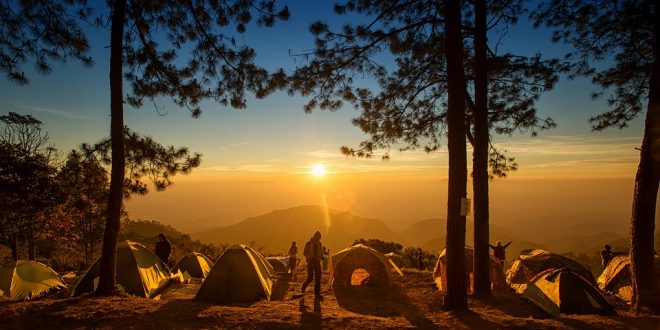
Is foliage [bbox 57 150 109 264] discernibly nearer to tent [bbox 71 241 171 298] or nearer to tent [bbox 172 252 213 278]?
tent [bbox 71 241 171 298]

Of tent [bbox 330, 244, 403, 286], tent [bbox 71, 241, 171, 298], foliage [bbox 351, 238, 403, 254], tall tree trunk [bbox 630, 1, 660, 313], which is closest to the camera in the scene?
tall tree trunk [bbox 630, 1, 660, 313]

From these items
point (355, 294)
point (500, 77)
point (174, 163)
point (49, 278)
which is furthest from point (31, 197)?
point (500, 77)

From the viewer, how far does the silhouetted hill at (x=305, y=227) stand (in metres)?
124

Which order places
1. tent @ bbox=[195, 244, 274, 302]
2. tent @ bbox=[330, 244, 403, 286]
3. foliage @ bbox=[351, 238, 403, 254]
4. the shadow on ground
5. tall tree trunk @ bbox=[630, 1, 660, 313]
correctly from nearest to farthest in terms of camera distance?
tall tree trunk @ bbox=[630, 1, 660, 313] < the shadow on ground < tent @ bbox=[195, 244, 274, 302] < tent @ bbox=[330, 244, 403, 286] < foliage @ bbox=[351, 238, 403, 254]

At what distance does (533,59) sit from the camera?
10234 millimetres

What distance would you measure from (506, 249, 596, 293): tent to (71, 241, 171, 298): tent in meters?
12.3

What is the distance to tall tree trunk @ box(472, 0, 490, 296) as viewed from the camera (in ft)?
32.3

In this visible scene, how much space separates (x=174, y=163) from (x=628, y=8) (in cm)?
1118

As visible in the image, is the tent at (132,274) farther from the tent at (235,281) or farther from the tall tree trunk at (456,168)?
the tall tree trunk at (456,168)

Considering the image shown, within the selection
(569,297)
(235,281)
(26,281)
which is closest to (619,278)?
(569,297)

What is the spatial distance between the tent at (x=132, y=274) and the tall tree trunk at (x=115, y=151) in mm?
1923

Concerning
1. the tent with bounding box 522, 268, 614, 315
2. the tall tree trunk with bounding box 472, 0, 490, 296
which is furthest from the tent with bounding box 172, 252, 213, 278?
the tent with bounding box 522, 268, 614, 315

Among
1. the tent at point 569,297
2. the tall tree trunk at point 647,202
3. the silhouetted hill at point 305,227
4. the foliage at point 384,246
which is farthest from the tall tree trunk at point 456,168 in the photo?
the silhouetted hill at point 305,227

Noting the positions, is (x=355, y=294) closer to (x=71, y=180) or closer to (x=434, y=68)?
(x=434, y=68)
